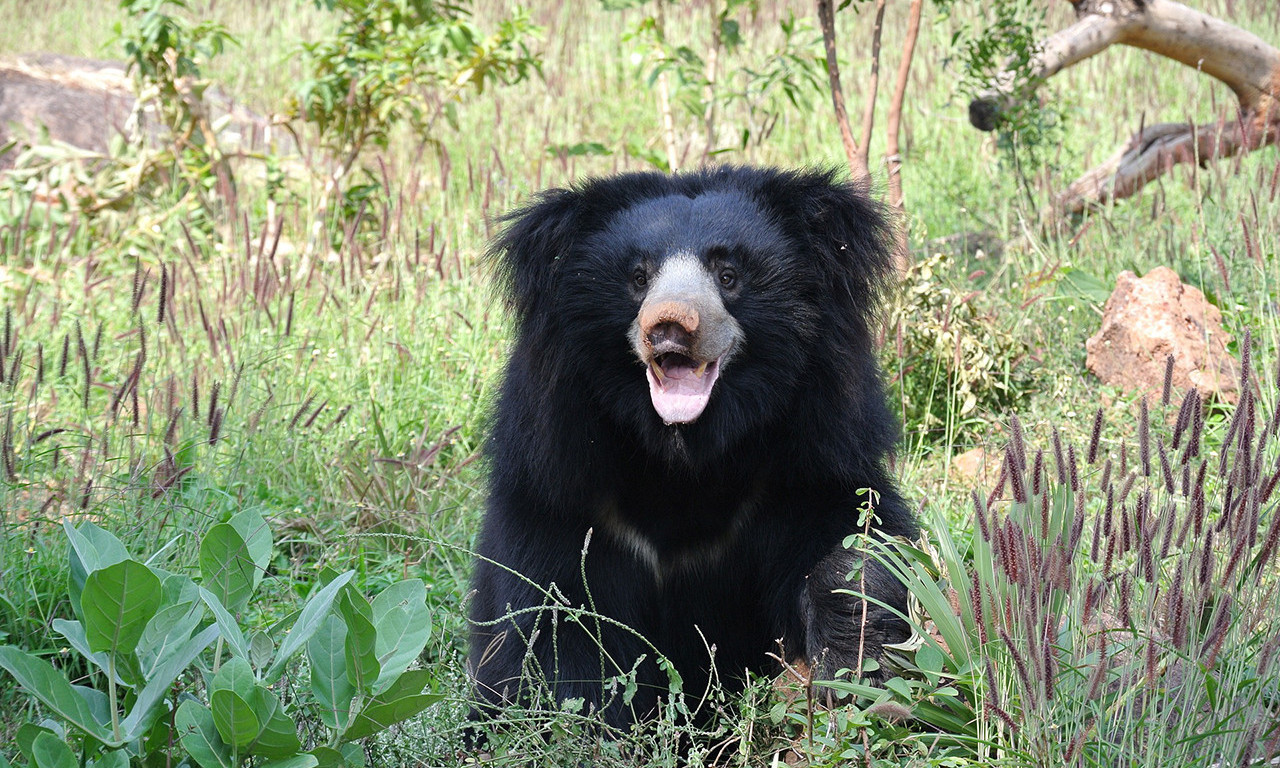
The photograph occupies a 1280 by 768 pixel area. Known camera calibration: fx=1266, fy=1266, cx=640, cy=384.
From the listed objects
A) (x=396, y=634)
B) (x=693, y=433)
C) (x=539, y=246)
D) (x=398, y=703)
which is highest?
(x=539, y=246)

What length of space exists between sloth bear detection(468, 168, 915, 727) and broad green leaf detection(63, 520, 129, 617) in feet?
2.77

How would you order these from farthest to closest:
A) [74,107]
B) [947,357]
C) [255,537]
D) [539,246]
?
[74,107]
[947,357]
[539,246]
[255,537]

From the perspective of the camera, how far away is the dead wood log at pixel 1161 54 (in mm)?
5176

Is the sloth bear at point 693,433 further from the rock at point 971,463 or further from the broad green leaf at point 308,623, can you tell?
the rock at point 971,463

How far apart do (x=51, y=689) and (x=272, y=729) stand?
0.36 metres

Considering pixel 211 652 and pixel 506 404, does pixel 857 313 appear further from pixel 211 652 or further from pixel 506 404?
pixel 211 652

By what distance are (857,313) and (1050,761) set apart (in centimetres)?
113

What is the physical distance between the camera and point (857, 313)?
285cm

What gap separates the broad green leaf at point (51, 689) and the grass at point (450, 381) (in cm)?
55

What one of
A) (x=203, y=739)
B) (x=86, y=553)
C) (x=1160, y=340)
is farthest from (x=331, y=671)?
(x=1160, y=340)

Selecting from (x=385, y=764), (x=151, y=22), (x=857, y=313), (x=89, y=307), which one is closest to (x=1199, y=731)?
(x=857, y=313)

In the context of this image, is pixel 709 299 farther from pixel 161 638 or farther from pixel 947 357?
pixel 947 357

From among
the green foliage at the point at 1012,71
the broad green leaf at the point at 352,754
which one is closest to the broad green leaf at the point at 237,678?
the broad green leaf at the point at 352,754

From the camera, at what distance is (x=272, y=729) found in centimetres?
203
